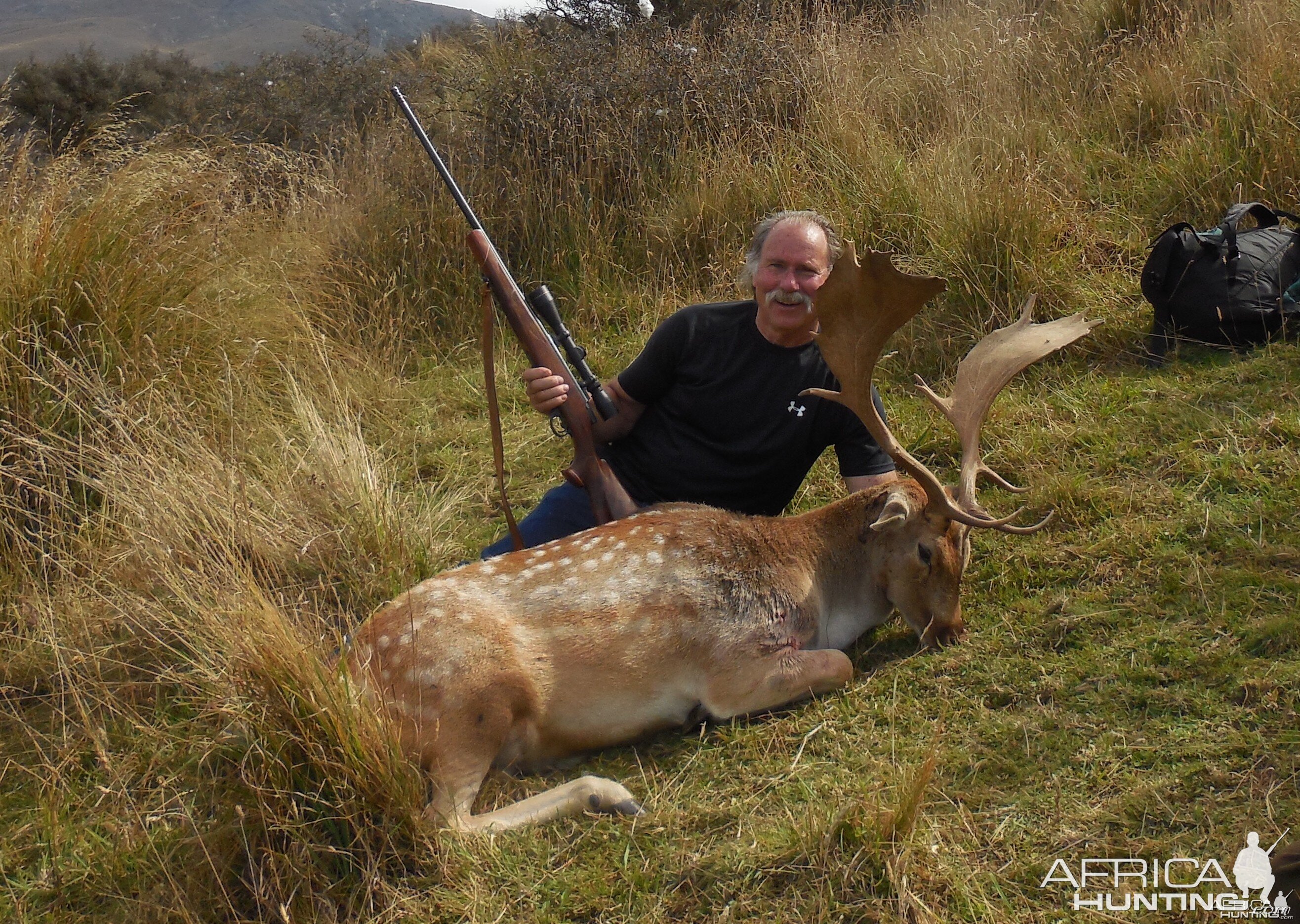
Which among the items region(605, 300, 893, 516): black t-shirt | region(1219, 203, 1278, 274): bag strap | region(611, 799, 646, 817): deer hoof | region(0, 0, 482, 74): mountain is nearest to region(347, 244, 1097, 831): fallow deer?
region(611, 799, 646, 817): deer hoof

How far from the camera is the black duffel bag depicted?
5.49m

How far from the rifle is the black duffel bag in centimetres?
306

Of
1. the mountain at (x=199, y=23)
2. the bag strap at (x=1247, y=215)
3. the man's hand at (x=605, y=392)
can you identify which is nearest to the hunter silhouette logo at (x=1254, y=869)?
the man's hand at (x=605, y=392)

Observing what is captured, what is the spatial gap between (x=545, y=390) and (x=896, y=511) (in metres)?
1.76

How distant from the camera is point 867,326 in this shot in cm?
424

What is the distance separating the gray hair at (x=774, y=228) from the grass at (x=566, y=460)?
115 centimetres

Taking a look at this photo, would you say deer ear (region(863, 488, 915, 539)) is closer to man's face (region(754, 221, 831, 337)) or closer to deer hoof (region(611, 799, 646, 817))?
man's face (region(754, 221, 831, 337))

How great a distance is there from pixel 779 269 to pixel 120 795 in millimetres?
3304

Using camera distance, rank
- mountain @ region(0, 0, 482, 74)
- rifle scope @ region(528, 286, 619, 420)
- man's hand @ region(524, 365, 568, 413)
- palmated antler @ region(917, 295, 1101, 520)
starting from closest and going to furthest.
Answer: palmated antler @ region(917, 295, 1101, 520) → man's hand @ region(524, 365, 568, 413) → rifle scope @ region(528, 286, 619, 420) → mountain @ region(0, 0, 482, 74)

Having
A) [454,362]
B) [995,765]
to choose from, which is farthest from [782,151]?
[995,765]

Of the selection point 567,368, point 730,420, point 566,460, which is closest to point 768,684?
point 730,420

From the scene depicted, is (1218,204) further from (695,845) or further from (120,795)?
(120,795)

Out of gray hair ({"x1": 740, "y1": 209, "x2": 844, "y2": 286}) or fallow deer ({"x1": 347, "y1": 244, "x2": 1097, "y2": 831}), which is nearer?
fallow deer ({"x1": 347, "y1": 244, "x2": 1097, "y2": 831})

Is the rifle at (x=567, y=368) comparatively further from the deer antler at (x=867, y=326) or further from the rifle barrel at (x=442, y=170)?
the deer antler at (x=867, y=326)
